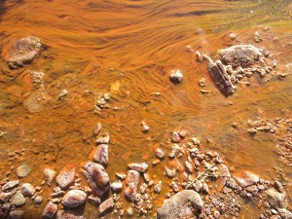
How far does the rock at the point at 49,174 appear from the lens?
3.07m

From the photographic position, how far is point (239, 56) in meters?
4.55

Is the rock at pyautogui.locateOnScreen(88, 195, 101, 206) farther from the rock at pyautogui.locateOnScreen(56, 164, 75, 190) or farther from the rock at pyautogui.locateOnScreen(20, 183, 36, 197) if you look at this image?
the rock at pyautogui.locateOnScreen(20, 183, 36, 197)

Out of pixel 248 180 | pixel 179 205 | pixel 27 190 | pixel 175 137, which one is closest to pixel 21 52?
pixel 27 190

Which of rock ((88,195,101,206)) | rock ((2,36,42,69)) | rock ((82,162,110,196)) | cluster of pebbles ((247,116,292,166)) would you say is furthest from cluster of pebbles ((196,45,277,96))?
rock ((2,36,42,69))

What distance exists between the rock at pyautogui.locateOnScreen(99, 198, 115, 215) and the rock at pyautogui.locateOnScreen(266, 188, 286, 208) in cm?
261

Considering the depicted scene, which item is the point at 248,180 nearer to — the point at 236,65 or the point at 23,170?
the point at 236,65

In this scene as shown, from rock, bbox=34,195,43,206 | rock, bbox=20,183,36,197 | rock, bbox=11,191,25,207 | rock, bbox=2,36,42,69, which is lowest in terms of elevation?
rock, bbox=34,195,43,206

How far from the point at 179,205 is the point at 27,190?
7.61ft

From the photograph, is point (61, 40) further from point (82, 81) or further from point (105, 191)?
point (105, 191)

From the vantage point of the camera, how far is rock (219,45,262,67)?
4535mm

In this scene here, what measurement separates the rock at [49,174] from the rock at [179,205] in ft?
5.69

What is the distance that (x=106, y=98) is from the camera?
3842 mm

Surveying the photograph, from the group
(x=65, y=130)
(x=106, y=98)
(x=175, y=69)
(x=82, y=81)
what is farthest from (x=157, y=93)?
(x=65, y=130)

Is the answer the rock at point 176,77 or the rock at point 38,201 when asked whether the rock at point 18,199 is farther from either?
the rock at point 176,77
